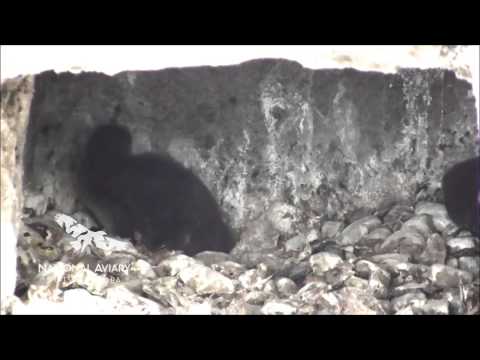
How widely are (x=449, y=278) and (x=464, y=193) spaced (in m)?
0.57

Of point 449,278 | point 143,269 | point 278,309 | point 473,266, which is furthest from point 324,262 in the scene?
point 143,269

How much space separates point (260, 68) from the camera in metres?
4.86

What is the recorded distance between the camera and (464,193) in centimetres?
473

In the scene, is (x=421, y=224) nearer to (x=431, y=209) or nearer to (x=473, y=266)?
(x=431, y=209)

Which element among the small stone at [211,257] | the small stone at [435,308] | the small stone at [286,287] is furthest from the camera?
the small stone at [211,257]

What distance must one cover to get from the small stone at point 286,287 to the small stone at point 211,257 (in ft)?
1.30

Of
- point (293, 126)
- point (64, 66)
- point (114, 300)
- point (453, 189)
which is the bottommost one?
point (114, 300)

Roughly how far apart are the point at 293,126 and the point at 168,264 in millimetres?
1290

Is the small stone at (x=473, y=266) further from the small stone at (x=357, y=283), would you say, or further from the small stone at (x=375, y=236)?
the small stone at (x=357, y=283)

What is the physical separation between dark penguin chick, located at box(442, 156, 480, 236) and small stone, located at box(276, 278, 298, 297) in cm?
118

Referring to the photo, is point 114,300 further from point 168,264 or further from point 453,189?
point 453,189

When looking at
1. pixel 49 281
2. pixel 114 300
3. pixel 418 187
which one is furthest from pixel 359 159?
pixel 49 281

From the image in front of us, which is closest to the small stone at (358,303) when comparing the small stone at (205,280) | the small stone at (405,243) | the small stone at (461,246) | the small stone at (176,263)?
the small stone at (405,243)

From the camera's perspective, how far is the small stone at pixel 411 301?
15.2 feet
